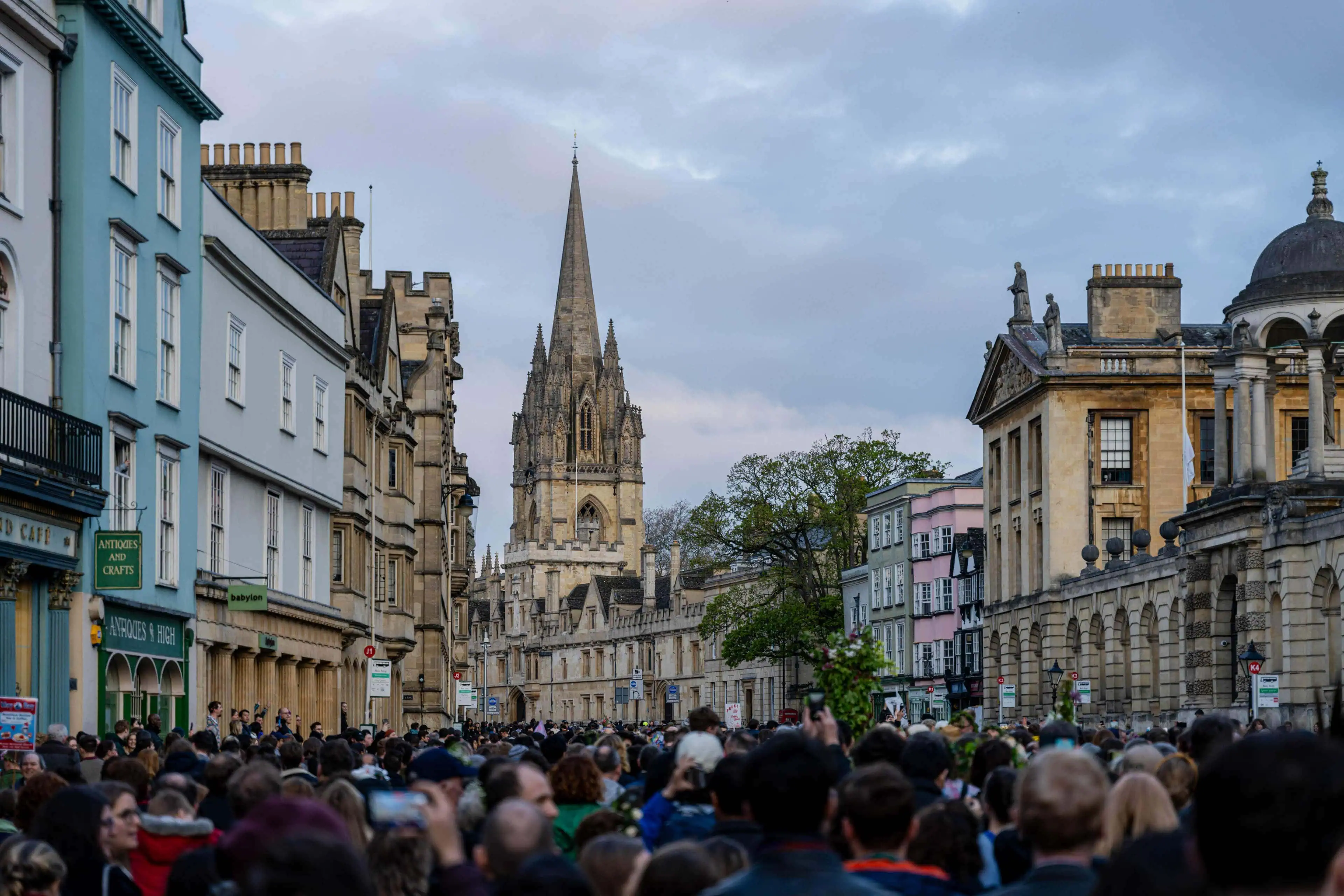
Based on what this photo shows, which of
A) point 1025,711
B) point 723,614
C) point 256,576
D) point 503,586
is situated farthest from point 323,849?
point 503,586

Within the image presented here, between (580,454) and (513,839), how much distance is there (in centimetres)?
17815

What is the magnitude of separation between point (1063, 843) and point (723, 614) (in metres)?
84.0

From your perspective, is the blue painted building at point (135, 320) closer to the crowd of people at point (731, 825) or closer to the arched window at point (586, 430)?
the crowd of people at point (731, 825)

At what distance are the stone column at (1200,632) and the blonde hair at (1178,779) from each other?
1666 inches

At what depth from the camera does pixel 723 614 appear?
90.0 metres

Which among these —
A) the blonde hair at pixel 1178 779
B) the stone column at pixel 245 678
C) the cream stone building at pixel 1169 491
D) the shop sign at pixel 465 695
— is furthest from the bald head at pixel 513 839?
the shop sign at pixel 465 695

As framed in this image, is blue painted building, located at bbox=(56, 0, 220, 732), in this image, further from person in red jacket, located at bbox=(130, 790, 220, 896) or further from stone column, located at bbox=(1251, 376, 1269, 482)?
stone column, located at bbox=(1251, 376, 1269, 482)

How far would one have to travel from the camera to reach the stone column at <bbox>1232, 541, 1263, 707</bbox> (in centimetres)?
4716

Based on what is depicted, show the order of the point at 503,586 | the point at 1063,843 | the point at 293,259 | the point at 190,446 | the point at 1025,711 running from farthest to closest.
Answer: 1. the point at 503,586
2. the point at 1025,711
3. the point at 293,259
4. the point at 190,446
5. the point at 1063,843

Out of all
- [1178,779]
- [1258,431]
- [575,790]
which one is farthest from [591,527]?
[1178,779]

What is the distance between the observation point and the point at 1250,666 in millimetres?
38219

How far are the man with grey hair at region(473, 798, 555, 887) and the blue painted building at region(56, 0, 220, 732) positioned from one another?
707 inches

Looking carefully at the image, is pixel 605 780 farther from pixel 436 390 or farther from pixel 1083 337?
pixel 1083 337

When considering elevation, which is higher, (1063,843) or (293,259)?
(293,259)
